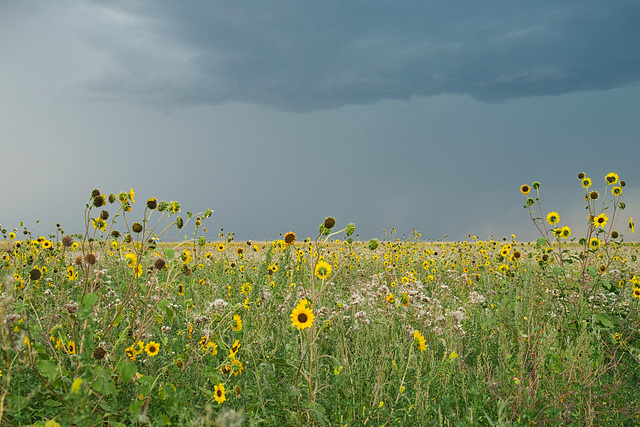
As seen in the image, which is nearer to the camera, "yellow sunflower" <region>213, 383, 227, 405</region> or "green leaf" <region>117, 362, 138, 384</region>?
"green leaf" <region>117, 362, 138, 384</region>

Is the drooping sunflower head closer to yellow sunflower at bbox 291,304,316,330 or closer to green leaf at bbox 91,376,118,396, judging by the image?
yellow sunflower at bbox 291,304,316,330

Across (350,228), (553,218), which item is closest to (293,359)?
(350,228)

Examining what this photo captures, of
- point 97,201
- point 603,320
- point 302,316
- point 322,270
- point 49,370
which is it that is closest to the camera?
point 49,370

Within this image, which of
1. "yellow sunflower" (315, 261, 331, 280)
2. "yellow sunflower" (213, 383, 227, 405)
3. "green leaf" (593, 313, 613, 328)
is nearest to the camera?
"yellow sunflower" (315, 261, 331, 280)

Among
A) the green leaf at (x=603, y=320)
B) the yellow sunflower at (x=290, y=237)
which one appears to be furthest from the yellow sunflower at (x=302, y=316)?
the green leaf at (x=603, y=320)

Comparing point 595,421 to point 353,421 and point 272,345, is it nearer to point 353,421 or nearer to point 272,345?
point 353,421

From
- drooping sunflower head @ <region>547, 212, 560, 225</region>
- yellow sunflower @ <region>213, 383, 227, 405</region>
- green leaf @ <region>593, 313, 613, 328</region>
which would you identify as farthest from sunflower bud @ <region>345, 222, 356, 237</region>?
drooping sunflower head @ <region>547, 212, 560, 225</region>

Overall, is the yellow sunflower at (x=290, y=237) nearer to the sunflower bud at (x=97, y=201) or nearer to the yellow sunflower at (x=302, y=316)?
the yellow sunflower at (x=302, y=316)

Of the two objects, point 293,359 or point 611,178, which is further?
point 611,178

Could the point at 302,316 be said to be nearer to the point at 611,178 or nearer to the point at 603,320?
the point at 603,320

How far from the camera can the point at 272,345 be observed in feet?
13.6

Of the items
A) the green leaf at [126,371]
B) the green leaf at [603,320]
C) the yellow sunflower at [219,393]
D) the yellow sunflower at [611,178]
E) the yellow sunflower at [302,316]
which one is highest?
the yellow sunflower at [611,178]

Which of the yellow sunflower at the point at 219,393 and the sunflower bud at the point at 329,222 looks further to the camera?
the yellow sunflower at the point at 219,393

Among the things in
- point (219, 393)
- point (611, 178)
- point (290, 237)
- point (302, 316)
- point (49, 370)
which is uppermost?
point (611, 178)
